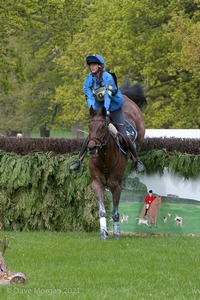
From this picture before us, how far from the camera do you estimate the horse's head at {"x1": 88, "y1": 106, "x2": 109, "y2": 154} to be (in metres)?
13.7

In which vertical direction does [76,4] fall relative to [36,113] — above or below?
above

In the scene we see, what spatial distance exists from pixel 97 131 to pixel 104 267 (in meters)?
3.50

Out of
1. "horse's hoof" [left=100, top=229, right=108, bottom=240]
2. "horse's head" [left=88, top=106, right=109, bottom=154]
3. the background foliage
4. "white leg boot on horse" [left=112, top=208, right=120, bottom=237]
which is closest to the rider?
"horse's head" [left=88, top=106, right=109, bottom=154]

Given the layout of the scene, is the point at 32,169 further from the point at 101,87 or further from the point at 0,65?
the point at 0,65

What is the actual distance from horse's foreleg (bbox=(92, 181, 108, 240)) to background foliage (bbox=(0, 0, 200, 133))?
56.5 ft

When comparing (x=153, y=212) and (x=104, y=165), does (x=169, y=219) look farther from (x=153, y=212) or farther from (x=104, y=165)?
(x=104, y=165)

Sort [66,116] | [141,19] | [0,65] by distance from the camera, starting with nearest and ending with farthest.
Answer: [0,65], [141,19], [66,116]

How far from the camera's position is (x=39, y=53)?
55.7 m

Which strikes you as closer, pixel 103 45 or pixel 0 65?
pixel 0 65

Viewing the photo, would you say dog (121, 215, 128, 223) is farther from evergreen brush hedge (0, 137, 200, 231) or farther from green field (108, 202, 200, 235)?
evergreen brush hedge (0, 137, 200, 231)

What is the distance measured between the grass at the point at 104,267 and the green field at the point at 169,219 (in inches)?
45.1

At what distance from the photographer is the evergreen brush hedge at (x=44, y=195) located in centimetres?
1611

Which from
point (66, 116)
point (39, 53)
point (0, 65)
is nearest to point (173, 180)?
point (0, 65)

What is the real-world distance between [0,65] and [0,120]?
2982 cm
